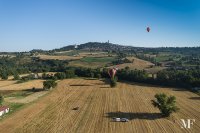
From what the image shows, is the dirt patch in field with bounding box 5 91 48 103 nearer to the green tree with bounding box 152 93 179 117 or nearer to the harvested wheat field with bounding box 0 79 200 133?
the harvested wheat field with bounding box 0 79 200 133

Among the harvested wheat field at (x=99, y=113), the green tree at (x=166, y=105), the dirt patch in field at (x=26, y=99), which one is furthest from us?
the dirt patch in field at (x=26, y=99)

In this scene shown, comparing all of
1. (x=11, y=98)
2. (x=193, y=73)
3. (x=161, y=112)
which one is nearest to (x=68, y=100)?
(x=11, y=98)

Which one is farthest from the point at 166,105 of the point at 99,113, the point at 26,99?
→ the point at 26,99

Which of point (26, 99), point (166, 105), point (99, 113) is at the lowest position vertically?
point (26, 99)

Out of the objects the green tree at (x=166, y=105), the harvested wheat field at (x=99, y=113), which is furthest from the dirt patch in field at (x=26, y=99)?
the green tree at (x=166, y=105)

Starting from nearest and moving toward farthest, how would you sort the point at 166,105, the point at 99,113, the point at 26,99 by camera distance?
the point at 166,105, the point at 99,113, the point at 26,99

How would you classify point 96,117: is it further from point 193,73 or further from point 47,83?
point 193,73

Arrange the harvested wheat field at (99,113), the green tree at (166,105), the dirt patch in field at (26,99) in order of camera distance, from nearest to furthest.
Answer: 1. the harvested wheat field at (99,113)
2. the green tree at (166,105)
3. the dirt patch in field at (26,99)

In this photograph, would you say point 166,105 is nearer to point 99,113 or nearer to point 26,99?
point 99,113

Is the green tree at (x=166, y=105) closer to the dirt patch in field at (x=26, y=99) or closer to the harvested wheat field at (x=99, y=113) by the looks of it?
the harvested wheat field at (x=99, y=113)
